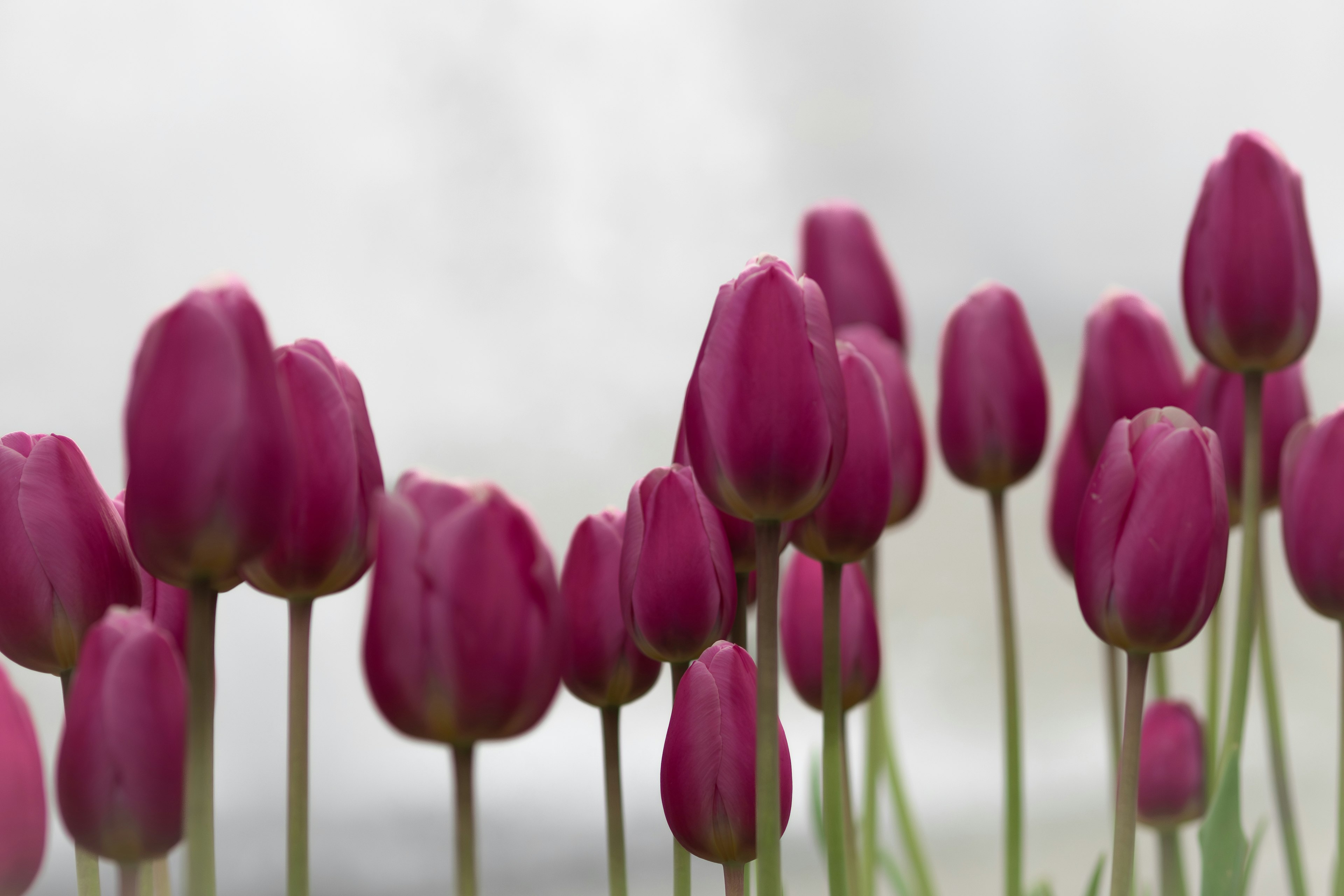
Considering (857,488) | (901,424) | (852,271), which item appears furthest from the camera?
(852,271)

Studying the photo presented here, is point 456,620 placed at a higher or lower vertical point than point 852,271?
lower

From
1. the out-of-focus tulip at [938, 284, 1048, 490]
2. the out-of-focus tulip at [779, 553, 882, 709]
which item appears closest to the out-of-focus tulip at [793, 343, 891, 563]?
the out-of-focus tulip at [779, 553, 882, 709]

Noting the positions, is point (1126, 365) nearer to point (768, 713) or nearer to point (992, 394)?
point (992, 394)

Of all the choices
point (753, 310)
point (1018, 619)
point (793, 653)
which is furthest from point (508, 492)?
point (1018, 619)

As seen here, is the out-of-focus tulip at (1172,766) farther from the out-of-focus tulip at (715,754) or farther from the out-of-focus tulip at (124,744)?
the out-of-focus tulip at (124,744)

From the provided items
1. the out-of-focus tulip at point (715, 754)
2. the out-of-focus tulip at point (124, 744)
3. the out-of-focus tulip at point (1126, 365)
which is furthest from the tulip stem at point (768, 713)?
the out-of-focus tulip at point (1126, 365)

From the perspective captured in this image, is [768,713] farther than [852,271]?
No

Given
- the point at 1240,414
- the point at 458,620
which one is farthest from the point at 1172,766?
the point at 458,620
